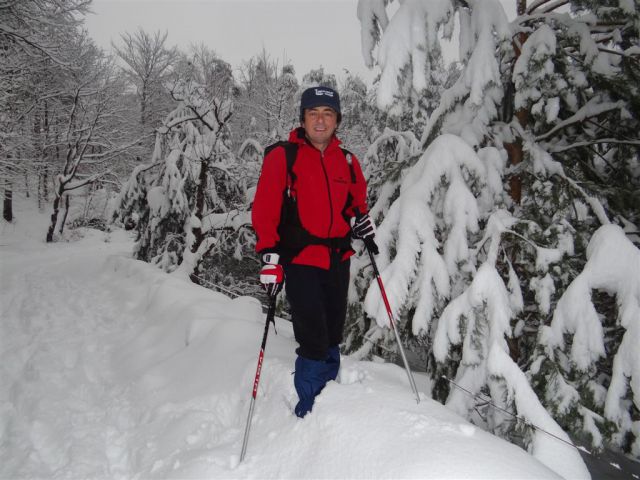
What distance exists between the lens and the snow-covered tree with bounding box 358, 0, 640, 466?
109 inches

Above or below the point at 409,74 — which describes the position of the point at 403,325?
below

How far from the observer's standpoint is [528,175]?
3371mm

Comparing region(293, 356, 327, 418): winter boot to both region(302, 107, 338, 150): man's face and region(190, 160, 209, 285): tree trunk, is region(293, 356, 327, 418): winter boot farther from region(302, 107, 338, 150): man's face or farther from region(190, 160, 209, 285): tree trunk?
region(190, 160, 209, 285): tree trunk

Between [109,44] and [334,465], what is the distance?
31687 mm

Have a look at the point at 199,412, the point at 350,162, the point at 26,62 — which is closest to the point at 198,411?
the point at 199,412

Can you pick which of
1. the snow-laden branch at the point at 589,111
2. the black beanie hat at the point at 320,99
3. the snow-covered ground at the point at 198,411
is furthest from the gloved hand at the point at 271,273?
the snow-laden branch at the point at 589,111

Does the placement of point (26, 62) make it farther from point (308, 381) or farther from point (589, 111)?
point (589, 111)

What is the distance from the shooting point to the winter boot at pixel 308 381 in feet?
8.98

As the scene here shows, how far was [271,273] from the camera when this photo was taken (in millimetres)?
Result: 2754

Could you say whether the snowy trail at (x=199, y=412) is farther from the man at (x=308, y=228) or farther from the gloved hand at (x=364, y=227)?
the gloved hand at (x=364, y=227)

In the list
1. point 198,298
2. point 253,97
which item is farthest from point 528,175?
point 253,97

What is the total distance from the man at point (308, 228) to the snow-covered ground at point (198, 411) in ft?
1.32

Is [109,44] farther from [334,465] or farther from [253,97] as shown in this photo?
[334,465]

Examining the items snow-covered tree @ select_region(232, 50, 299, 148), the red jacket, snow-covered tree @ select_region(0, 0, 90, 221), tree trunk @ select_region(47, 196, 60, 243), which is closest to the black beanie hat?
the red jacket
